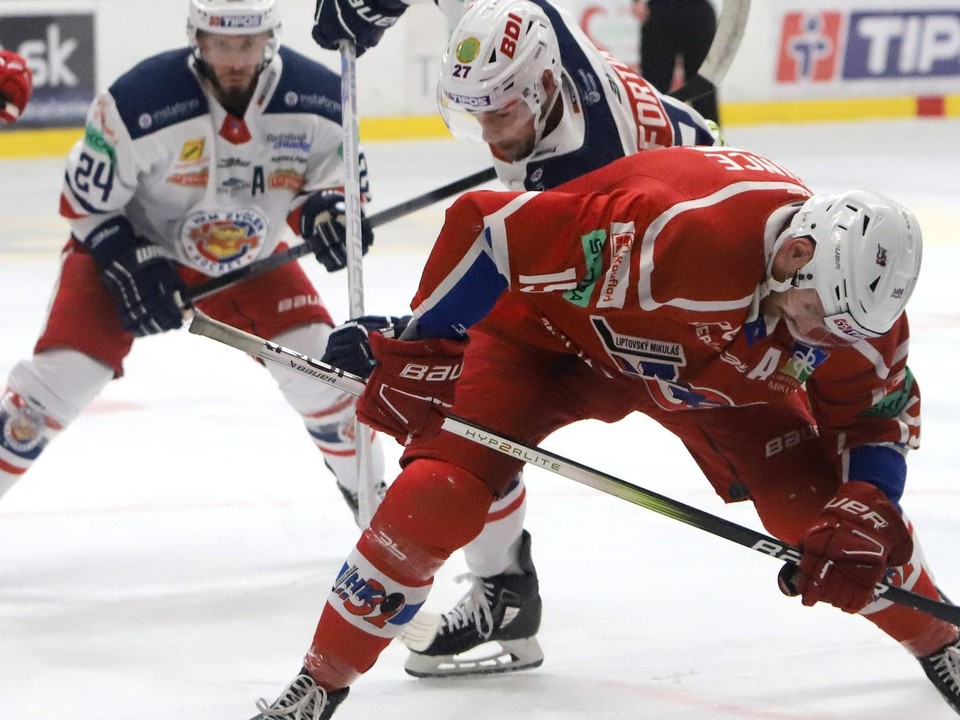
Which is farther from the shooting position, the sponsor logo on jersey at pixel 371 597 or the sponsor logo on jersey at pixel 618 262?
the sponsor logo on jersey at pixel 371 597

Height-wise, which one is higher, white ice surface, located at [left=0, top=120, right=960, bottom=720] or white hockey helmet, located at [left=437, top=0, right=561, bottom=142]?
white hockey helmet, located at [left=437, top=0, right=561, bottom=142]

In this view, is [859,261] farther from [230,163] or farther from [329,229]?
[230,163]

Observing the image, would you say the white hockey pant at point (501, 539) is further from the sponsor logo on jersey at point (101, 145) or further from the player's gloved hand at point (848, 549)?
the sponsor logo on jersey at point (101, 145)

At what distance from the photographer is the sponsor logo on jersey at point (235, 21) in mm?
3080

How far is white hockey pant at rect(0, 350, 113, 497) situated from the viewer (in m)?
3.12

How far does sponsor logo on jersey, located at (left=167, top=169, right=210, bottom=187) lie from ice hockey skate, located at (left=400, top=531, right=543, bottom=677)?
1.07 metres

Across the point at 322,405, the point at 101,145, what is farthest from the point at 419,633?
the point at 101,145

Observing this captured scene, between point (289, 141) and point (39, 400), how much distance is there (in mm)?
752

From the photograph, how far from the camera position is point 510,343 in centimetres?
256

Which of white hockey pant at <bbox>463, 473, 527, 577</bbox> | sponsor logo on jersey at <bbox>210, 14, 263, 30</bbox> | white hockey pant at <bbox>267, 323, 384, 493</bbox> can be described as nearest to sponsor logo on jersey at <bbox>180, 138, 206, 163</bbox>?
sponsor logo on jersey at <bbox>210, 14, 263, 30</bbox>

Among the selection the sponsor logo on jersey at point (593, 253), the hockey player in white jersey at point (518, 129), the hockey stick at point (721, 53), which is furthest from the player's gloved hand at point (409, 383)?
the hockey stick at point (721, 53)

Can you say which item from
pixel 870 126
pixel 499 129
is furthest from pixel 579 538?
pixel 870 126

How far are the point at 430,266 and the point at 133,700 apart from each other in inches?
38.2

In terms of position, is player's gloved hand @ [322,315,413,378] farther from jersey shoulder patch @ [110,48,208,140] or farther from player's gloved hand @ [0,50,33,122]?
player's gloved hand @ [0,50,33,122]
